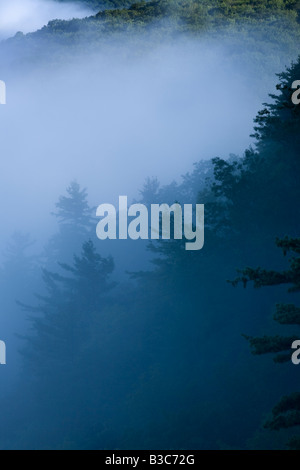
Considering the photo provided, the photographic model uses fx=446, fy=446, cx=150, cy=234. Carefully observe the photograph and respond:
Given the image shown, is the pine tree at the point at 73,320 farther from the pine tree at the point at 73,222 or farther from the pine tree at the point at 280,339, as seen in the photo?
the pine tree at the point at 280,339

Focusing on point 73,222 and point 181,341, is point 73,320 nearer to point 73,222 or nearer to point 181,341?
point 181,341

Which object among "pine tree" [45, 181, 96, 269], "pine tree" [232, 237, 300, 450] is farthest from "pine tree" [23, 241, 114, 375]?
"pine tree" [232, 237, 300, 450]

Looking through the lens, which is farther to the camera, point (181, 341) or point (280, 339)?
point (181, 341)

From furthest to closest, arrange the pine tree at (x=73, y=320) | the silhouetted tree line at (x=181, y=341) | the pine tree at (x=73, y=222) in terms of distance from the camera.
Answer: the pine tree at (x=73, y=222) < the pine tree at (x=73, y=320) < the silhouetted tree line at (x=181, y=341)

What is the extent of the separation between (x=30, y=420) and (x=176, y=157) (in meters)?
107

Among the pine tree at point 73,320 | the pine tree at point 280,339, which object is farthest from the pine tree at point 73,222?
the pine tree at point 280,339

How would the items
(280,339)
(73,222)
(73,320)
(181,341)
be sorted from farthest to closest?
(73,222), (73,320), (181,341), (280,339)

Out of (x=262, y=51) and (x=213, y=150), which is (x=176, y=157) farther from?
(x=262, y=51)

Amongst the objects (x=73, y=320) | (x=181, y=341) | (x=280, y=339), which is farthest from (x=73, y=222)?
(x=280, y=339)

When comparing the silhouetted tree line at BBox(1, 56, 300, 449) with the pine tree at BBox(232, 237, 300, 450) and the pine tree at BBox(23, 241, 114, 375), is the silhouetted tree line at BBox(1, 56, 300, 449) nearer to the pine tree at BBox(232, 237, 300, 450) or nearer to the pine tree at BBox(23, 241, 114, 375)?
the pine tree at BBox(23, 241, 114, 375)

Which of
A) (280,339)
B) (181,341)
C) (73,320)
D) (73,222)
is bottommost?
(181,341)

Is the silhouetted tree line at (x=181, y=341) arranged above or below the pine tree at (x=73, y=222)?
below

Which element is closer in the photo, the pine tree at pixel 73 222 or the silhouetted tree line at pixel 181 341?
the silhouetted tree line at pixel 181 341
